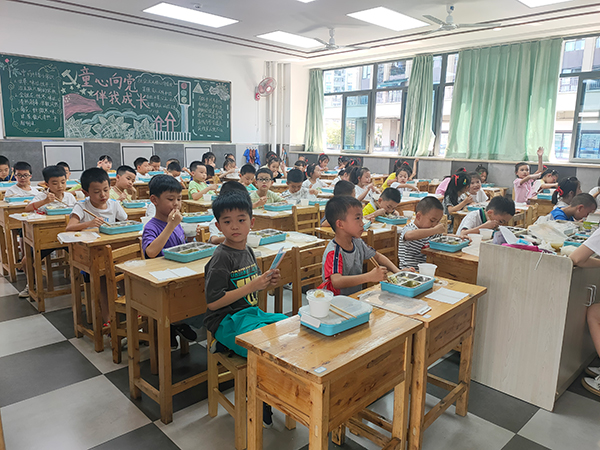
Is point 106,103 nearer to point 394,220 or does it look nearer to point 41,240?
point 41,240

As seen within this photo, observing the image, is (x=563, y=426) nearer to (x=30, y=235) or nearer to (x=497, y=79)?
(x=30, y=235)

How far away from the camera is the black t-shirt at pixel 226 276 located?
5.71 feet

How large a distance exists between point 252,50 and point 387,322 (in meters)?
8.26

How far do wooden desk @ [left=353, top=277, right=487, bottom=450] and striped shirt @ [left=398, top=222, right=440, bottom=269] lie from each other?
2.56 ft

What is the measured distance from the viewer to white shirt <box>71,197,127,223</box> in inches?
117

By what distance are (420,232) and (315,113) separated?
8.54 m

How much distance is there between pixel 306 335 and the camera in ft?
4.49

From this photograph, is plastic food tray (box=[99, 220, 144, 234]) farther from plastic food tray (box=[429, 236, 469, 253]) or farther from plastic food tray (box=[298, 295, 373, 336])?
plastic food tray (box=[429, 236, 469, 253])

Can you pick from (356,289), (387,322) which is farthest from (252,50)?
(387,322)

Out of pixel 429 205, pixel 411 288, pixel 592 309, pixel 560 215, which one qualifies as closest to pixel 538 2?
pixel 560 215

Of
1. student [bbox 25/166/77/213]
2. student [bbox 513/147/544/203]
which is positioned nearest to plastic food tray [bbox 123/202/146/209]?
student [bbox 25/166/77/213]

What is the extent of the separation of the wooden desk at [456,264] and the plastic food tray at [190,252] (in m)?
1.34

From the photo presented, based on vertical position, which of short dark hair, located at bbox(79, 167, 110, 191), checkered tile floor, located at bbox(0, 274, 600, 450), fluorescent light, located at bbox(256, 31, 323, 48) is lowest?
checkered tile floor, located at bbox(0, 274, 600, 450)

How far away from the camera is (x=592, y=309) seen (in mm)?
2291
